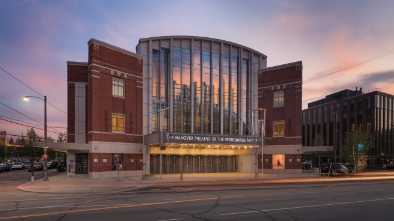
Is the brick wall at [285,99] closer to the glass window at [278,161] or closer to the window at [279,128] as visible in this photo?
the window at [279,128]

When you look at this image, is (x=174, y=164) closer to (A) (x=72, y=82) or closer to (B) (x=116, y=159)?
(B) (x=116, y=159)

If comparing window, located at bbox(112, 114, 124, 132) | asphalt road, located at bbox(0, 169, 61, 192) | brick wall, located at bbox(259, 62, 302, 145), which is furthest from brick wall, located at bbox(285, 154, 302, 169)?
asphalt road, located at bbox(0, 169, 61, 192)

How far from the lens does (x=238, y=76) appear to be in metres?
51.3

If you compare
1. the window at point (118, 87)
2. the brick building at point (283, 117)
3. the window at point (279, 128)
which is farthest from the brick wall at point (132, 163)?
the window at point (279, 128)

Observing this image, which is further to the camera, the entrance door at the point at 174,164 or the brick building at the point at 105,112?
the entrance door at the point at 174,164

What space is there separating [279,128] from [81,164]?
87.0ft

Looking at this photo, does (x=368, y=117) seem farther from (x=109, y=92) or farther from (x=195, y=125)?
(x=109, y=92)

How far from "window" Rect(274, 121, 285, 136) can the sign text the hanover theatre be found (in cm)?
552

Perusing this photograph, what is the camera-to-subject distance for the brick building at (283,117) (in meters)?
48.0

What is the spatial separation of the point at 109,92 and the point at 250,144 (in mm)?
18336

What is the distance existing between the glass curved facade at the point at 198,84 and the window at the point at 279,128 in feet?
13.0

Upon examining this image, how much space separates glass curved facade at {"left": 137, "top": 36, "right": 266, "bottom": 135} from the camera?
150 ft

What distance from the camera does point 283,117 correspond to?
49.4 meters

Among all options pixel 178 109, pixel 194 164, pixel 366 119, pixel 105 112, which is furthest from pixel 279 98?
pixel 366 119
